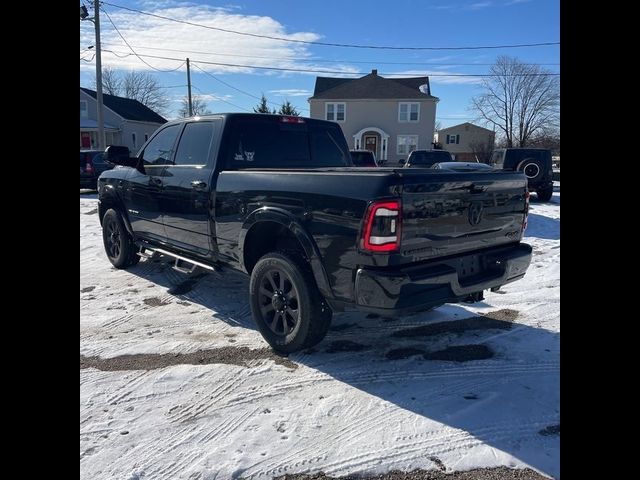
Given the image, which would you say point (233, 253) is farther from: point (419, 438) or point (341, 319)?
point (419, 438)

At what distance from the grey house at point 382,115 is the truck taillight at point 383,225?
116ft

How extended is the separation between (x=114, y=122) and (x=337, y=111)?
19300 millimetres

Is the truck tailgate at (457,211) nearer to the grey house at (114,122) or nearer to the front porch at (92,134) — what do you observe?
the front porch at (92,134)

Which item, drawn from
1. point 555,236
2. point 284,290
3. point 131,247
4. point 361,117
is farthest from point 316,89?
point 284,290

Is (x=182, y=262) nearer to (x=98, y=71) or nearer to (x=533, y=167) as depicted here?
(x=533, y=167)

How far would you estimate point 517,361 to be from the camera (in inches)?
149

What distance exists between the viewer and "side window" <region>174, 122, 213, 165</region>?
4.71 m

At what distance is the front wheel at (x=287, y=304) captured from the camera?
361 cm

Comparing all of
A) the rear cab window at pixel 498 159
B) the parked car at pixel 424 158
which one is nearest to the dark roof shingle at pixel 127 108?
the parked car at pixel 424 158

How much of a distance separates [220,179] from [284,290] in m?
1.26

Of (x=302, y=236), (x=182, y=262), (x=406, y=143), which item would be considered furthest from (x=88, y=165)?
(x=406, y=143)

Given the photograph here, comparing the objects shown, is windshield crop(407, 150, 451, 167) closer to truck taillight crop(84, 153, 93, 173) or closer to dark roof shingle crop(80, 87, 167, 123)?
truck taillight crop(84, 153, 93, 173)
